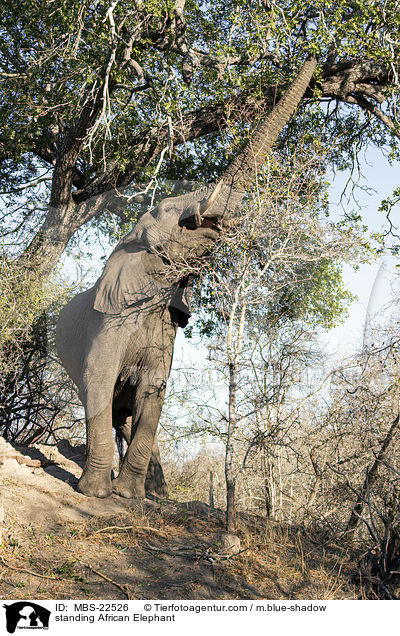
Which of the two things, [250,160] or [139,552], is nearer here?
[139,552]

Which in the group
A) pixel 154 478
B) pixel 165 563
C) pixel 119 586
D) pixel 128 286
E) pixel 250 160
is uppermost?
pixel 250 160

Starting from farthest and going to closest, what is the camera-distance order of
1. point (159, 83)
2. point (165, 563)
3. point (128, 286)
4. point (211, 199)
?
point (159, 83), point (128, 286), point (211, 199), point (165, 563)

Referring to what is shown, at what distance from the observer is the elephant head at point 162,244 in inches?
249

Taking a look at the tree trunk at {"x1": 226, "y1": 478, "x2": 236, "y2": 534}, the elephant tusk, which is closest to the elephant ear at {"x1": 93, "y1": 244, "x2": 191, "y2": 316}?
the elephant tusk

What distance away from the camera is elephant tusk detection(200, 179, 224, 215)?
19.9ft

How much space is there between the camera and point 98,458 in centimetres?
627

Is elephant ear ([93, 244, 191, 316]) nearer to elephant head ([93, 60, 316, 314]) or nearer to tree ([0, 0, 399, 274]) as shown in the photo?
elephant head ([93, 60, 316, 314])

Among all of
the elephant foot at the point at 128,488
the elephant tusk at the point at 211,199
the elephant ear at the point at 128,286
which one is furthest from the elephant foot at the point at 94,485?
the elephant tusk at the point at 211,199

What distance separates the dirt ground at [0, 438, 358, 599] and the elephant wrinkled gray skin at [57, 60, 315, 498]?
0.46 metres

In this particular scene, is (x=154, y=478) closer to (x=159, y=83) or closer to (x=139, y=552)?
(x=139, y=552)

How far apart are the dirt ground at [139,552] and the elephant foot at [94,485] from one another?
8 cm

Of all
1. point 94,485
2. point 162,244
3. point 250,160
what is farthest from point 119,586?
point 250,160
